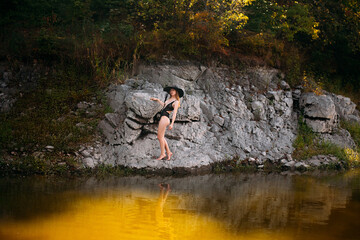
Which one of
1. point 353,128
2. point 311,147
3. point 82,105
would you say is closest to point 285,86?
point 311,147

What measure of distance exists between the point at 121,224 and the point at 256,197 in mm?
3502

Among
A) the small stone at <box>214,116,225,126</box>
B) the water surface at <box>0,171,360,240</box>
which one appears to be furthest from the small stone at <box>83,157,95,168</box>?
the small stone at <box>214,116,225,126</box>

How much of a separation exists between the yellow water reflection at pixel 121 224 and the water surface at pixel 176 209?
0.01 metres

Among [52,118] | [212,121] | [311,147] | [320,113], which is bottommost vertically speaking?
Answer: [311,147]

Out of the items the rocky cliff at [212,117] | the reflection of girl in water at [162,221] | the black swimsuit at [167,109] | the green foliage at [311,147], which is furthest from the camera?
the green foliage at [311,147]

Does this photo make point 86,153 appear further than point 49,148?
Yes

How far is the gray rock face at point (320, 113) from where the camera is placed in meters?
13.6

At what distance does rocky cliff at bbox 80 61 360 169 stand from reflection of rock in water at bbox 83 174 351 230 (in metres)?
1.24

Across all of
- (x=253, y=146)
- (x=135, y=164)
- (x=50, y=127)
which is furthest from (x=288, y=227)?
(x=50, y=127)

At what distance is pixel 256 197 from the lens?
323 inches

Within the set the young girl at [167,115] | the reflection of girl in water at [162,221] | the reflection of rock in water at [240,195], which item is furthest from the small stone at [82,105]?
the reflection of girl in water at [162,221]

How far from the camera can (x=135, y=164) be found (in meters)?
10.3

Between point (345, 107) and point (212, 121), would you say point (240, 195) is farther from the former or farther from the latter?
point (345, 107)

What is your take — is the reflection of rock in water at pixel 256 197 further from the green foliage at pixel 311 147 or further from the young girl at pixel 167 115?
the green foliage at pixel 311 147
